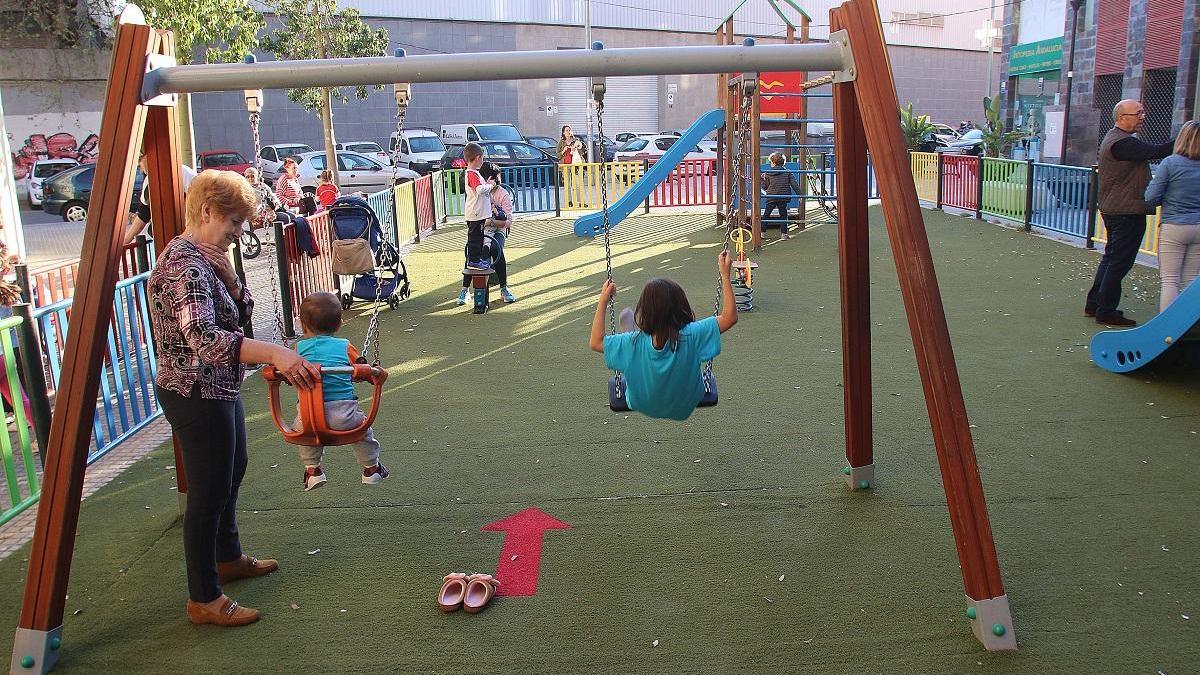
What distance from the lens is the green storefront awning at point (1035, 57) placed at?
23688 millimetres

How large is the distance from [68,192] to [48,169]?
0.62 meters

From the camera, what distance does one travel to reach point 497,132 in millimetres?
31406

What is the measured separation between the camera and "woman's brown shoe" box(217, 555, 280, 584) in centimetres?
416

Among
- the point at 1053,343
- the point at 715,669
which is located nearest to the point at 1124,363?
the point at 1053,343

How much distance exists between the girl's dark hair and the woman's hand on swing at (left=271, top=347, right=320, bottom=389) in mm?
1437

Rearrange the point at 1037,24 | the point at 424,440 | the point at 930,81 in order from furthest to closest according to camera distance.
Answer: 1. the point at 930,81
2. the point at 1037,24
3. the point at 424,440

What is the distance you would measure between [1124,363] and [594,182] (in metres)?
14.3

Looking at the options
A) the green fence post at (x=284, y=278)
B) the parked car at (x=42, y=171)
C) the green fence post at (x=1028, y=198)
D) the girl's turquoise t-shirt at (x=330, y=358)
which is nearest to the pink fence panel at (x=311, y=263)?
A: the green fence post at (x=284, y=278)

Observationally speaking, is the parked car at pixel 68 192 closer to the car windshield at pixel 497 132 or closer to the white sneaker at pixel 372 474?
the car windshield at pixel 497 132

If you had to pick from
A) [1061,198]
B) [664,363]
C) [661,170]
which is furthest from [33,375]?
[1061,198]

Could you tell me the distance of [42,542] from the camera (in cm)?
354

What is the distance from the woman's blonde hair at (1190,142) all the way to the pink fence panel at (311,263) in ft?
24.8

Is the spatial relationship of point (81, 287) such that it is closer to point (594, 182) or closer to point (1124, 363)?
point (1124, 363)

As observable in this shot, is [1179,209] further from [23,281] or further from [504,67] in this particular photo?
[23,281]
